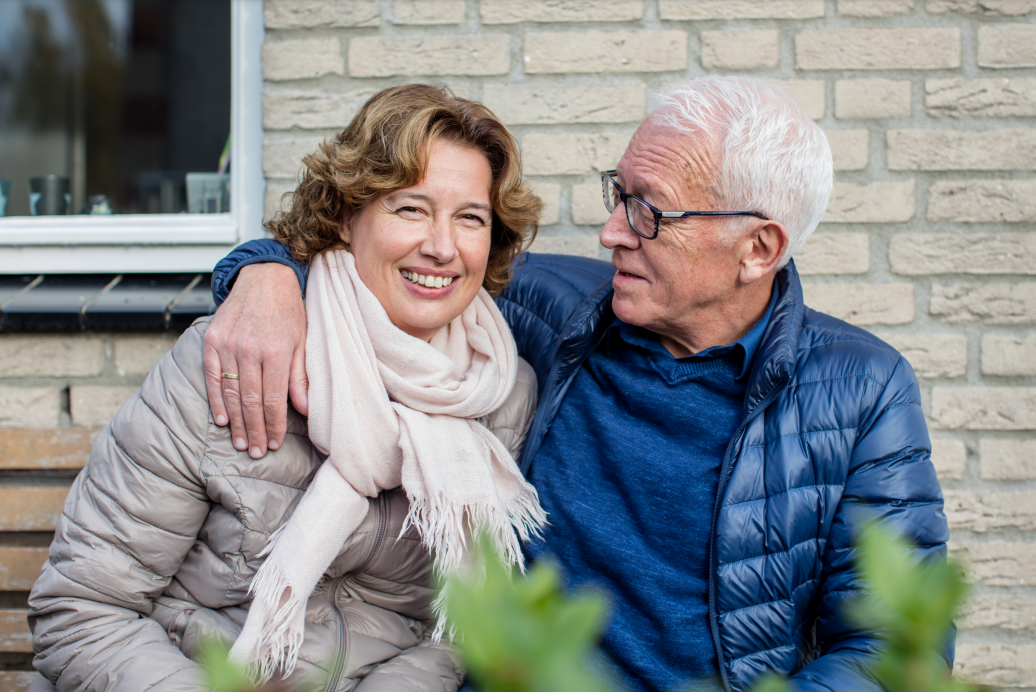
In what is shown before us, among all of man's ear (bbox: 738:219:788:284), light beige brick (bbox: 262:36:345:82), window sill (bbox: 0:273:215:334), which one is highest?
light beige brick (bbox: 262:36:345:82)

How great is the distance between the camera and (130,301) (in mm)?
2256

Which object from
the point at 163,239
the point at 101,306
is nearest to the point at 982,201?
the point at 163,239

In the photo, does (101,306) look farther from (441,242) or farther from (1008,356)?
(1008,356)

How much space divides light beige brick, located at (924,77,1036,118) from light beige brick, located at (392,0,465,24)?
1449 mm

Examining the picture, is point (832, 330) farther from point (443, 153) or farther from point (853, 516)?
point (443, 153)

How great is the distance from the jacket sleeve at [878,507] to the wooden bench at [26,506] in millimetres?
2152

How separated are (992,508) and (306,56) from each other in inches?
101

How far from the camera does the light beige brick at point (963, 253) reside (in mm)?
2180

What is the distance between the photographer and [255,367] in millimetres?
1485

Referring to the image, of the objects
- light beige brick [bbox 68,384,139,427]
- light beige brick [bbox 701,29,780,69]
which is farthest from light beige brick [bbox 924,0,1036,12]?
light beige brick [bbox 68,384,139,427]

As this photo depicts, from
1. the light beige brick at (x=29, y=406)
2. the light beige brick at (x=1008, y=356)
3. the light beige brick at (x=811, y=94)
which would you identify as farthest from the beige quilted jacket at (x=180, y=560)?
the light beige brick at (x=1008, y=356)

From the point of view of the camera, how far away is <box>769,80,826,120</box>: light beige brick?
2.19 m

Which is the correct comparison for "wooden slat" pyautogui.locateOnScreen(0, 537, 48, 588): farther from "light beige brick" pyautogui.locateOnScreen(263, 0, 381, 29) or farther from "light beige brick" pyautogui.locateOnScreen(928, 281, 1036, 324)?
"light beige brick" pyautogui.locateOnScreen(928, 281, 1036, 324)

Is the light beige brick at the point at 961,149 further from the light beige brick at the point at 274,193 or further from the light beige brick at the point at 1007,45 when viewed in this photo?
the light beige brick at the point at 274,193
